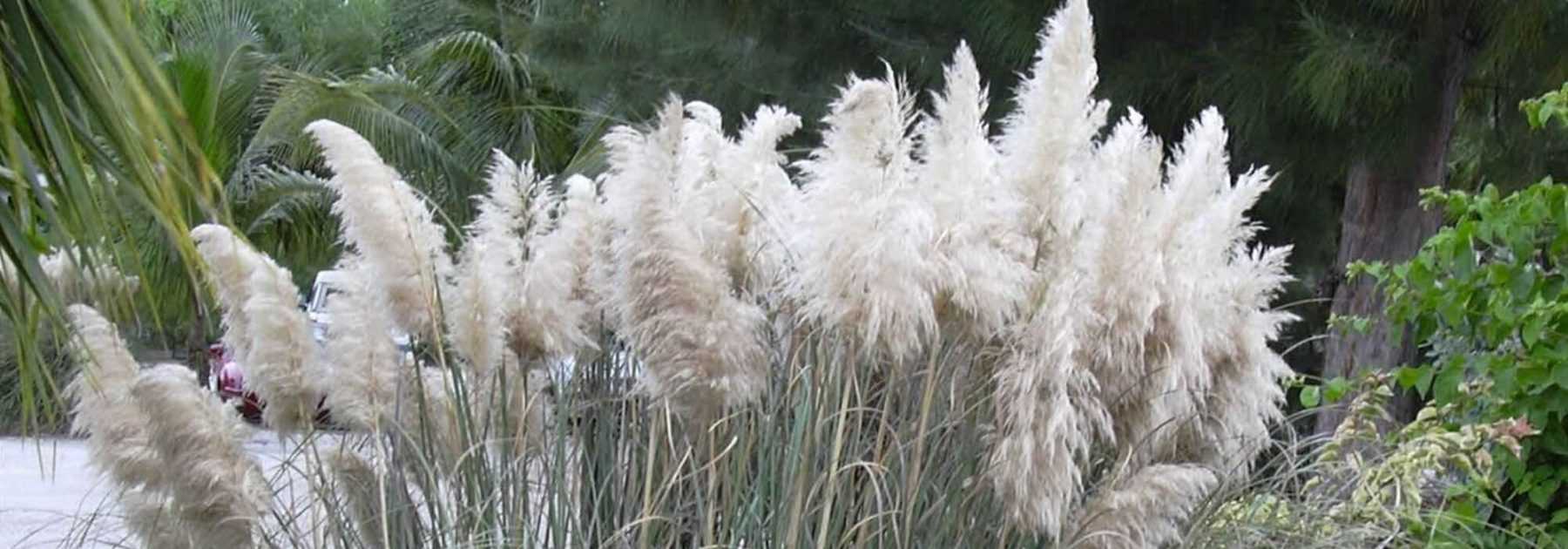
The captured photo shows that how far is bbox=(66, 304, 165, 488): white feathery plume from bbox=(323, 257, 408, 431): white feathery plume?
289 millimetres

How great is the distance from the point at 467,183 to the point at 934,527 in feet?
55.7

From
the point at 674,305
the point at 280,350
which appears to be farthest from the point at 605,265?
the point at 280,350

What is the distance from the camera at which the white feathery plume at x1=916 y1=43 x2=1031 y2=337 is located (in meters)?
3.00

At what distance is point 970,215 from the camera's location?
10.1 ft

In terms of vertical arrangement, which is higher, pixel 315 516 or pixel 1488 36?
pixel 1488 36

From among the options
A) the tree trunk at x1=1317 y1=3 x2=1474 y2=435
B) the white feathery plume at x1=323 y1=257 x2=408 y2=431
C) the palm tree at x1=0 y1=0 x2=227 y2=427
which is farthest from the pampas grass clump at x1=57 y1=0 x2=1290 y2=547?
the tree trunk at x1=1317 y1=3 x2=1474 y2=435

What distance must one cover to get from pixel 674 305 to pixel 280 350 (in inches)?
24.9

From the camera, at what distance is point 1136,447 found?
10.4 feet

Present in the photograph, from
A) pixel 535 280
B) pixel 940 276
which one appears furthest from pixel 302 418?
pixel 940 276

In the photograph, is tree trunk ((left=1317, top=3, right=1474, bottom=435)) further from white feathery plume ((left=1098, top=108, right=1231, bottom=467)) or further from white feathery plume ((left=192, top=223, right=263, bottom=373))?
white feathery plume ((left=192, top=223, right=263, bottom=373))

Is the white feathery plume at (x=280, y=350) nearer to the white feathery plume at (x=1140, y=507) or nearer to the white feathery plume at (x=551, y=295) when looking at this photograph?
the white feathery plume at (x=551, y=295)

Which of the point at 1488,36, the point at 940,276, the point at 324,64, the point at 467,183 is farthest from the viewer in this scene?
the point at 324,64

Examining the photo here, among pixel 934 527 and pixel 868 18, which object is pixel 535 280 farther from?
pixel 868 18

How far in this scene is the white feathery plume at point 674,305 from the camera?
3.03 meters
